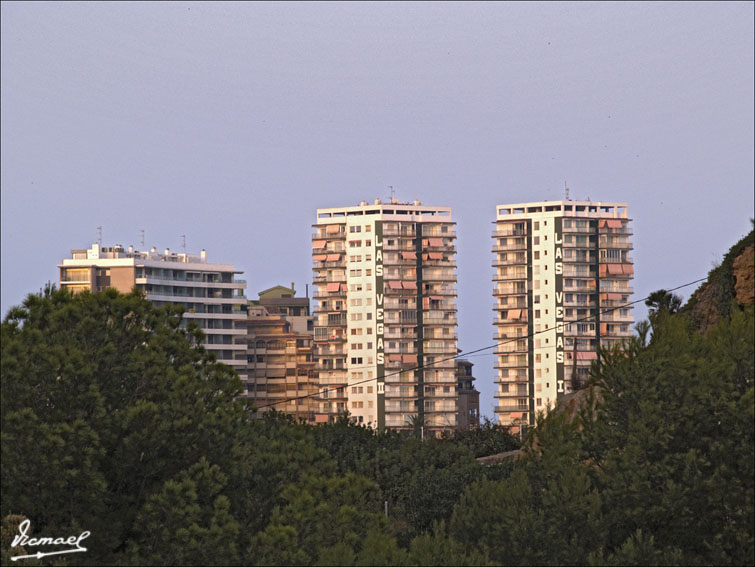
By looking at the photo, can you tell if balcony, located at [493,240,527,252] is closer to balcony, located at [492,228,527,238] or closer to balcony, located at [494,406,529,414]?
balcony, located at [492,228,527,238]

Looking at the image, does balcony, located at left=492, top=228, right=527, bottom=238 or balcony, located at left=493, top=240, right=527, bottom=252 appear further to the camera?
balcony, located at left=492, top=228, right=527, bottom=238

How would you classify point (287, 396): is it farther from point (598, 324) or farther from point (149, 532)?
point (149, 532)

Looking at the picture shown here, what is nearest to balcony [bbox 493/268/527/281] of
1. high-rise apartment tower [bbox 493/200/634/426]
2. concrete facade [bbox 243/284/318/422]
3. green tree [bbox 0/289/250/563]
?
high-rise apartment tower [bbox 493/200/634/426]

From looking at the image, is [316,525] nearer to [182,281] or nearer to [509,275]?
[509,275]

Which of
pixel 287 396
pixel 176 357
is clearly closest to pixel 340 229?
pixel 287 396

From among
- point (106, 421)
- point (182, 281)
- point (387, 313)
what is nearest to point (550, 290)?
point (387, 313)

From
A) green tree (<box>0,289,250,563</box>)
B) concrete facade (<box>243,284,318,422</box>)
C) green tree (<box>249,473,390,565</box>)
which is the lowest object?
green tree (<box>249,473,390,565</box>)

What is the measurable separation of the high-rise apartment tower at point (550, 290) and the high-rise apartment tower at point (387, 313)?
770 cm

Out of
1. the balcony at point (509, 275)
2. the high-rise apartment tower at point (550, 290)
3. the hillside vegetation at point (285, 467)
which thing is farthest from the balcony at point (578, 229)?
the hillside vegetation at point (285, 467)

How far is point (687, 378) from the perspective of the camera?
27.3 m

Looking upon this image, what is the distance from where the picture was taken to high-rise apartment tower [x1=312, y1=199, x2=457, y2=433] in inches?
6417

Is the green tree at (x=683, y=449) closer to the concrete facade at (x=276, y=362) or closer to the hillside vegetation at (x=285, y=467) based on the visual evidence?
the hillside vegetation at (x=285, y=467)

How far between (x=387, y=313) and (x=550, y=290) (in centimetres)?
2309

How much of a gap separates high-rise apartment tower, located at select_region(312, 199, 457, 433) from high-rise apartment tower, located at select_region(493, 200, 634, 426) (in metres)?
7.70
